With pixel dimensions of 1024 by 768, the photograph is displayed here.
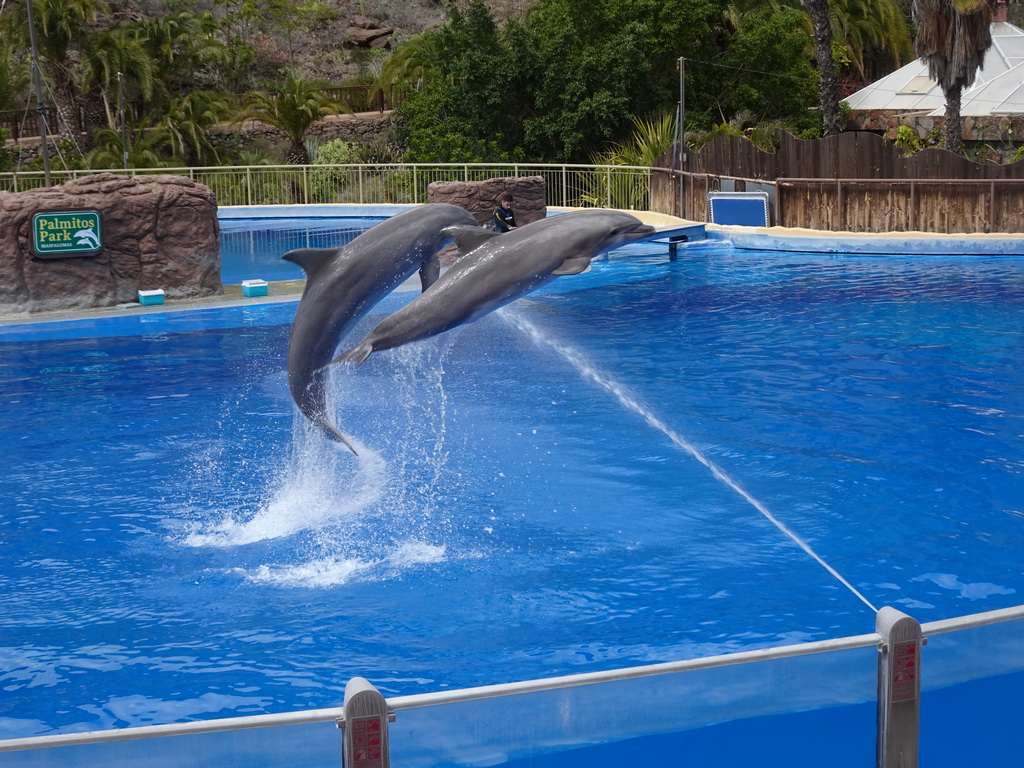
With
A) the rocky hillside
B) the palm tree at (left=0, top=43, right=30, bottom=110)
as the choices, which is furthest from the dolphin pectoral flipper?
the rocky hillside

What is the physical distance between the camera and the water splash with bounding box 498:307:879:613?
7.31 m

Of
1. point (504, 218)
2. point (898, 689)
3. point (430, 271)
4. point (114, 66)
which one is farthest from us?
point (114, 66)

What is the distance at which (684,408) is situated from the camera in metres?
10.8

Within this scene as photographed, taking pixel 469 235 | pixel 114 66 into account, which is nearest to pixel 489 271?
pixel 469 235

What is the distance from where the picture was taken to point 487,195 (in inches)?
824

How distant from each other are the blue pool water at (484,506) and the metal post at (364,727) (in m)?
2.64

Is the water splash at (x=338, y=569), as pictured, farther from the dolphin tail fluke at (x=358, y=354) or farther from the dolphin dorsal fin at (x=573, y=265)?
the dolphin dorsal fin at (x=573, y=265)

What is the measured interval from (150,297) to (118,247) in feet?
2.71

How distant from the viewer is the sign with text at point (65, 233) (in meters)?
15.2

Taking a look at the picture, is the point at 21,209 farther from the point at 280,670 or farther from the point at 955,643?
the point at 955,643

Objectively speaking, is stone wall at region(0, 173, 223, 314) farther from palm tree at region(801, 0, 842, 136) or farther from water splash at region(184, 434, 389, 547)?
palm tree at region(801, 0, 842, 136)

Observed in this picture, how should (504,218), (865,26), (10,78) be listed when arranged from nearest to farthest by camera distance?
(504,218) → (10,78) → (865,26)

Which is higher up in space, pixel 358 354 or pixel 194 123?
pixel 194 123

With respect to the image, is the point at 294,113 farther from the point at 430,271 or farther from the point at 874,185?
the point at 430,271
